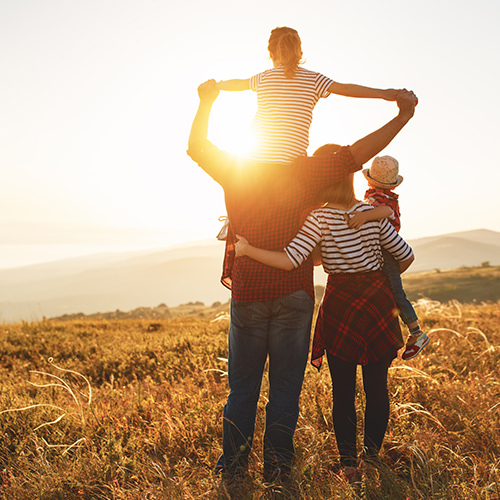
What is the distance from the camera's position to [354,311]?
3129 millimetres

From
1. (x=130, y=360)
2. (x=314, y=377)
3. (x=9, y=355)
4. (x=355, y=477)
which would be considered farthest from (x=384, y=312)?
(x=9, y=355)

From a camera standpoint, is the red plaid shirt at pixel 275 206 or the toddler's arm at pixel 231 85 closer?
the red plaid shirt at pixel 275 206

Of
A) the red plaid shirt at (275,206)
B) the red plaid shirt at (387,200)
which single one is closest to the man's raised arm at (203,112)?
the red plaid shirt at (275,206)

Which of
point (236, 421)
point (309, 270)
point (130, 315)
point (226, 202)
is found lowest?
point (130, 315)

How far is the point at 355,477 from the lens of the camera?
301 centimetres

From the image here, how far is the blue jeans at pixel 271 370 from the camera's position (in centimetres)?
283

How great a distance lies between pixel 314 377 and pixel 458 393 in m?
1.47

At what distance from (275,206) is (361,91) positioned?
3.01 ft

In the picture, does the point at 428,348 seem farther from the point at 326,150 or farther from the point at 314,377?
the point at 326,150

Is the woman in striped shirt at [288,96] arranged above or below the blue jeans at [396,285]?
above

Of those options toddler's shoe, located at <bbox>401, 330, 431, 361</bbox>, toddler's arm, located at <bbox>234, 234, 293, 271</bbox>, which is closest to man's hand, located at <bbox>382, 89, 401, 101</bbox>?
toddler's arm, located at <bbox>234, 234, 293, 271</bbox>

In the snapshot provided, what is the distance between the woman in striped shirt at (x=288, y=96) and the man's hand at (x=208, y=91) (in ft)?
1.26

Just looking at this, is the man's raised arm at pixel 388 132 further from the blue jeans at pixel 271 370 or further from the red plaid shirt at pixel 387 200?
the blue jeans at pixel 271 370

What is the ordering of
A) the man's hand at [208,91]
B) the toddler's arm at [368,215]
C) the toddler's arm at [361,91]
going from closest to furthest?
the toddler's arm at [361,91], the toddler's arm at [368,215], the man's hand at [208,91]
